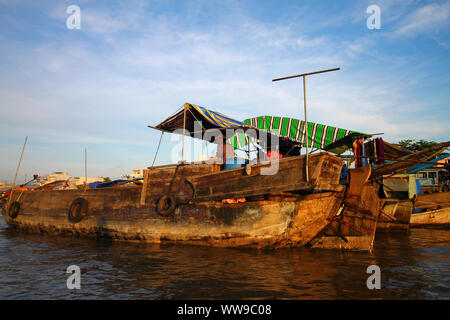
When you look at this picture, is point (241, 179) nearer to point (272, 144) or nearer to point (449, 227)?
point (272, 144)

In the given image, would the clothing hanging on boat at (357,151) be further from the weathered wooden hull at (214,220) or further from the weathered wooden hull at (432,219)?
the weathered wooden hull at (432,219)

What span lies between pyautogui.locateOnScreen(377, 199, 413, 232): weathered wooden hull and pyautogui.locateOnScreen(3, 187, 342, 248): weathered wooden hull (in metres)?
5.64

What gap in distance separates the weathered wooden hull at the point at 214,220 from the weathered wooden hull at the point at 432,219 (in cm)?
787

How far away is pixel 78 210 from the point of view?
9.62 m

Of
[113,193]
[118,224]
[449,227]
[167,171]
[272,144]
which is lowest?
[449,227]

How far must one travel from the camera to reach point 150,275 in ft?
17.2

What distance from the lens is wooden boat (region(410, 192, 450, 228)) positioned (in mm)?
12008

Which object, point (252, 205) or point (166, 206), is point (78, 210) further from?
point (252, 205)

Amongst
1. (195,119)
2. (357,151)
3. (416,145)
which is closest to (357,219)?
(357,151)

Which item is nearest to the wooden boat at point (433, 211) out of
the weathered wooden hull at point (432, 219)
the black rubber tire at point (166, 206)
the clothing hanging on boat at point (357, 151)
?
the weathered wooden hull at point (432, 219)

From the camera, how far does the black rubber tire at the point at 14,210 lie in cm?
1204

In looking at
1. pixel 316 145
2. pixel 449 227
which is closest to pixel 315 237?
pixel 316 145

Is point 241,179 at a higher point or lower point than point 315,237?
higher
